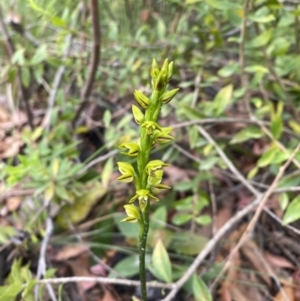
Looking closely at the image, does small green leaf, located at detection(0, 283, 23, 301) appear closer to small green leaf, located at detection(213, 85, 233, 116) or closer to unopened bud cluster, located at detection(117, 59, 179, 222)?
unopened bud cluster, located at detection(117, 59, 179, 222)

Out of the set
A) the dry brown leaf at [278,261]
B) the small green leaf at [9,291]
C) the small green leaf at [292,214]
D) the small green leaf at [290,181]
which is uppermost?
the small green leaf at [292,214]

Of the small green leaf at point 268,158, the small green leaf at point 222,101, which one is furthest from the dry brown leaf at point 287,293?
the small green leaf at point 222,101

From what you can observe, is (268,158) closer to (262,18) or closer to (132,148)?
(262,18)

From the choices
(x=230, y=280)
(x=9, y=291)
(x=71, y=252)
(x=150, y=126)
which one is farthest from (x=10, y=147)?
(x=150, y=126)

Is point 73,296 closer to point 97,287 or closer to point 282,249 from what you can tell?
point 97,287

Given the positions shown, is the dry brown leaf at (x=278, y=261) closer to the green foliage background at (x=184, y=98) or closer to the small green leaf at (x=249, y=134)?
the green foliage background at (x=184, y=98)
